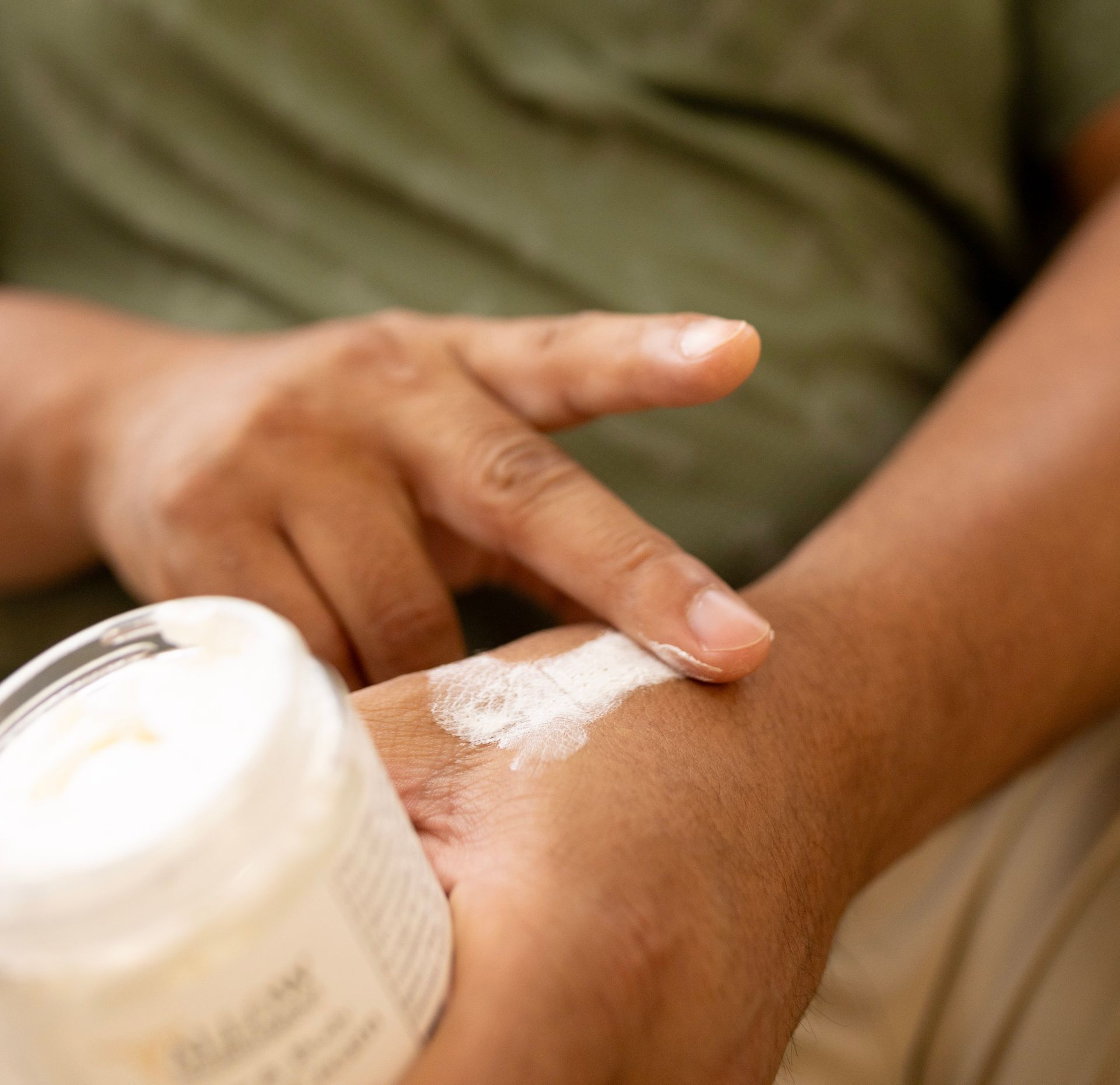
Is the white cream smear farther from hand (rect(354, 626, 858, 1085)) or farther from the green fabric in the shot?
the green fabric

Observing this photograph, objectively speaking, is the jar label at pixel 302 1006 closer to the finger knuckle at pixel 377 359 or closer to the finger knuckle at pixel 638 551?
the finger knuckle at pixel 638 551

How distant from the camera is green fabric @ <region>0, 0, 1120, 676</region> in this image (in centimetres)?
81

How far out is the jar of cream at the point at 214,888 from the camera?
0.26 metres

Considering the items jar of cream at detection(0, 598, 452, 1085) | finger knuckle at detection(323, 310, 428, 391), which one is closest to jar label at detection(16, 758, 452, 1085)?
jar of cream at detection(0, 598, 452, 1085)

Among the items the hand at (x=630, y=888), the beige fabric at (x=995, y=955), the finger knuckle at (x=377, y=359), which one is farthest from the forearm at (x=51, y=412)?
the beige fabric at (x=995, y=955)

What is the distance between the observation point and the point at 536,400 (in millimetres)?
652

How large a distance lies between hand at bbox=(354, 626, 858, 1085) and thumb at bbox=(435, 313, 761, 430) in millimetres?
176

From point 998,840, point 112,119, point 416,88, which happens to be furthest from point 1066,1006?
point 112,119

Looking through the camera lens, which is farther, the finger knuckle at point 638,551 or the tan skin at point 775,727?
the finger knuckle at point 638,551

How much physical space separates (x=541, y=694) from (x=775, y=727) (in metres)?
0.14

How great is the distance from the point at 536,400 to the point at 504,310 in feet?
0.72

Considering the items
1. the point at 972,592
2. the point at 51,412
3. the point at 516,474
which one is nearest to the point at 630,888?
the point at 516,474

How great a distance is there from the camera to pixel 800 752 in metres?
0.54

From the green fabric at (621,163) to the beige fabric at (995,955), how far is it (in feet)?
0.90
